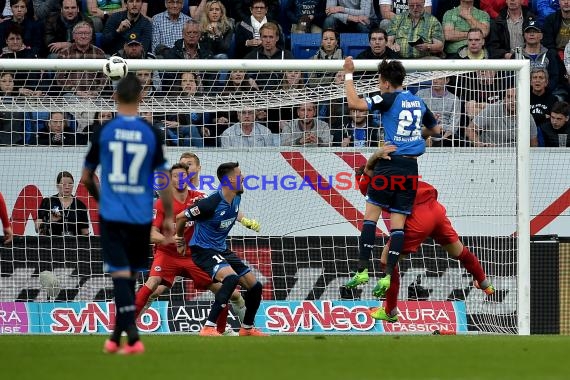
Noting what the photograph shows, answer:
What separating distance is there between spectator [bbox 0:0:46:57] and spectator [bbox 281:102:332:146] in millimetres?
5276

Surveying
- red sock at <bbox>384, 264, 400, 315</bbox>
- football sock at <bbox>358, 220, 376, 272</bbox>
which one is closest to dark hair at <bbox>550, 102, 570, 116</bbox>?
red sock at <bbox>384, 264, 400, 315</bbox>

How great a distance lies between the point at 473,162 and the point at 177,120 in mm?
4191

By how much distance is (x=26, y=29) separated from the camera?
19875mm

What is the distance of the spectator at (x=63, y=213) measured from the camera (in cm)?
1650

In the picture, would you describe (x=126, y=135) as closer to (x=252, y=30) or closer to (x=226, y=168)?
(x=226, y=168)

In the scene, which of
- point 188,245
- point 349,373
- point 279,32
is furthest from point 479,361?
point 279,32

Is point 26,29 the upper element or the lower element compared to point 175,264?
upper

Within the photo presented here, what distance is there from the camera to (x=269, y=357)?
9938 millimetres

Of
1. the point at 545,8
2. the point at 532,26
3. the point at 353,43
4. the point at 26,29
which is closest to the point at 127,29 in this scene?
the point at 26,29

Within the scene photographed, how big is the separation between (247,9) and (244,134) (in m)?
4.45

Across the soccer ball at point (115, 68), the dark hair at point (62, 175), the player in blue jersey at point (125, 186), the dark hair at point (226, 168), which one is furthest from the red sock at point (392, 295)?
the player in blue jersey at point (125, 186)

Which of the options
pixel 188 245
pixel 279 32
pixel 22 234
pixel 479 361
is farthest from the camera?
pixel 279 32

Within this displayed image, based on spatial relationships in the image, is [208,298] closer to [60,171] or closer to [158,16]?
[60,171]

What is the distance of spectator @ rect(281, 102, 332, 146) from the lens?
16.8 meters
